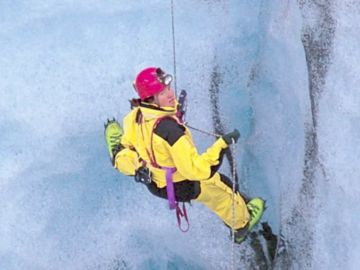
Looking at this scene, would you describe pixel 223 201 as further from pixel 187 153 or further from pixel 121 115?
pixel 121 115

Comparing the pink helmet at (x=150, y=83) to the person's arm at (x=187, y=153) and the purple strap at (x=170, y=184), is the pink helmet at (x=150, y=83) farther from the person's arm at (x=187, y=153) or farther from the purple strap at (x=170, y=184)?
A: the purple strap at (x=170, y=184)

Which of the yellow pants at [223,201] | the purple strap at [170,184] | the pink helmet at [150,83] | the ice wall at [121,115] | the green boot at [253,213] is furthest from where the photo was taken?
the ice wall at [121,115]

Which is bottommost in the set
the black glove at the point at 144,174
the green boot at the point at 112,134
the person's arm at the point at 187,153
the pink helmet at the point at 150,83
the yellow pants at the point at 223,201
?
the yellow pants at the point at 223,201

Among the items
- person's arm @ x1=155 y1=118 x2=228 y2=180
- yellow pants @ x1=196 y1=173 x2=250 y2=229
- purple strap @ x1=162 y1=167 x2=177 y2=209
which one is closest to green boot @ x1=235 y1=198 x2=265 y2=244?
yellow pants @ x1=196 y1=173 x2=250 y2=229

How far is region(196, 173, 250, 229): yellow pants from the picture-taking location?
10.3ft

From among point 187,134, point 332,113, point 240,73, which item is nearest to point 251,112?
point 240,73

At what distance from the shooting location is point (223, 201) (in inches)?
127

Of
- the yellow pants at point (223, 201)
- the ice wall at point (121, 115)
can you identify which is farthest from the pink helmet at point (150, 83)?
the ice wall at point (121, 115)

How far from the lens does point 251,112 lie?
3.77 metres

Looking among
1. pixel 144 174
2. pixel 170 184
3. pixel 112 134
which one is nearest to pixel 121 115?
pixel 112 134

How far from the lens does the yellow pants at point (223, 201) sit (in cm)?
314

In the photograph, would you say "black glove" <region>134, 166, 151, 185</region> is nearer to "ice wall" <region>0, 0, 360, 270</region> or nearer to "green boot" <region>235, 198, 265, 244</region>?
"green boot" <region>235, 198, 265, 244</region>

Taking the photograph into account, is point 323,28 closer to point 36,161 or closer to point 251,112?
point 251,112

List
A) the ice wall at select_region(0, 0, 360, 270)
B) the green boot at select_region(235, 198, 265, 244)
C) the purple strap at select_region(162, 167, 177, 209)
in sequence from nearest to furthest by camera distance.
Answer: the purple strap at select_region(162, 167, 177, 209) → the green boot at select_region(235, 198, 265, 244) → the ice wall at select_region(0, 0, 360, 270)
